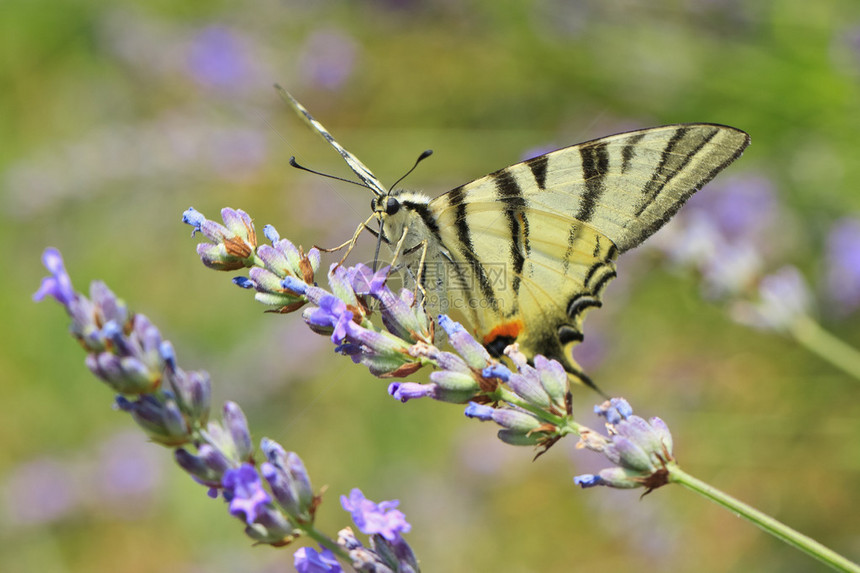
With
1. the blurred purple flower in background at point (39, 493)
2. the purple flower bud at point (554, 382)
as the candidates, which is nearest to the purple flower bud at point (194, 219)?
the purple flower bud at point (554, 382)

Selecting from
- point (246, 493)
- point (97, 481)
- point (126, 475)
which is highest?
point (246, 493)

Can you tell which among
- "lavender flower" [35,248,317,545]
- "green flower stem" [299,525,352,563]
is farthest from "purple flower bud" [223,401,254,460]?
"green flower stem" [299,525,352,563]

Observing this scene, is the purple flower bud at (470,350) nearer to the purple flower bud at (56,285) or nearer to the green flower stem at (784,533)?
the green flower stem at (784,533)

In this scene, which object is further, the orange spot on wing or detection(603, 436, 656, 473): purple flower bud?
the orange spot on wing

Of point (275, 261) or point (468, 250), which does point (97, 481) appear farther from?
point (275, 261)

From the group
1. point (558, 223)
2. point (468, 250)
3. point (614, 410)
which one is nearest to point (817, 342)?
point (558, 223)

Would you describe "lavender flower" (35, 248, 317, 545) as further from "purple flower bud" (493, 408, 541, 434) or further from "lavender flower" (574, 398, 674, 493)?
"lavender flower" (574, 398, 674, 493)
